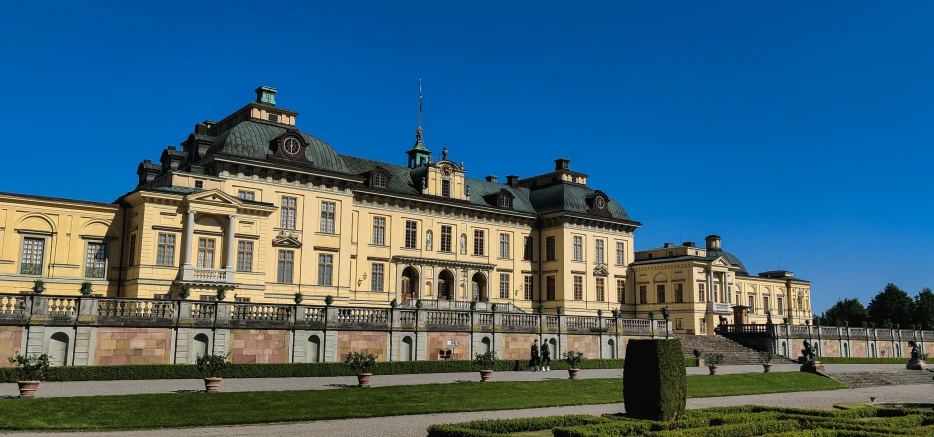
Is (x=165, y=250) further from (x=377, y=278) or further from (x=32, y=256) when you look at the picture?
(x=377, y=278)

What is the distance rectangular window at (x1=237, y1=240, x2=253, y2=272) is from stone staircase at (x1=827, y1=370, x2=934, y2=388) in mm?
30547

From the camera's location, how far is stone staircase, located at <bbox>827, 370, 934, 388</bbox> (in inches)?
1517

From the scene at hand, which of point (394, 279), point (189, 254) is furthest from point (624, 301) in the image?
point (189, 254)

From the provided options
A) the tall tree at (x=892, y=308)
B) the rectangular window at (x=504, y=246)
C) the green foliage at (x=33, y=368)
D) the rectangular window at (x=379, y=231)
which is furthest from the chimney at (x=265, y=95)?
the tall tree at (x=892, y=308)

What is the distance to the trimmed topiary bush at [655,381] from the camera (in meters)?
18.1

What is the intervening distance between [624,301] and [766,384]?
103 feet

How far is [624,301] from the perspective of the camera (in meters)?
65.1

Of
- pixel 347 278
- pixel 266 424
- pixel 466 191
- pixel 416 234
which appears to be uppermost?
pixel 466 191

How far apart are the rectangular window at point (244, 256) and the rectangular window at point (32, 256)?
9.34 metres

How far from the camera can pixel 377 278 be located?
52250 millimetres

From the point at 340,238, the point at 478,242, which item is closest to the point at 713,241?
the point at 478,242

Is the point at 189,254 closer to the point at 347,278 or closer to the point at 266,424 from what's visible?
the point at 347,278

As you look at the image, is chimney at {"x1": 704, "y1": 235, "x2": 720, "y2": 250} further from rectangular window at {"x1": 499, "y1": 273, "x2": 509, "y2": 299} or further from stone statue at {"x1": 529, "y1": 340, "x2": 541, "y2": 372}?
stone statue at {"x1": 529, "y1": 340, "x2": 541, "y2": 372}

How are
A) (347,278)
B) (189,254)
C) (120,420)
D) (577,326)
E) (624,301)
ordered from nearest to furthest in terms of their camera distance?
1. (120,420)
2. (189,254)
3. (577,326)
4. (347,278)
5. (624,301)
